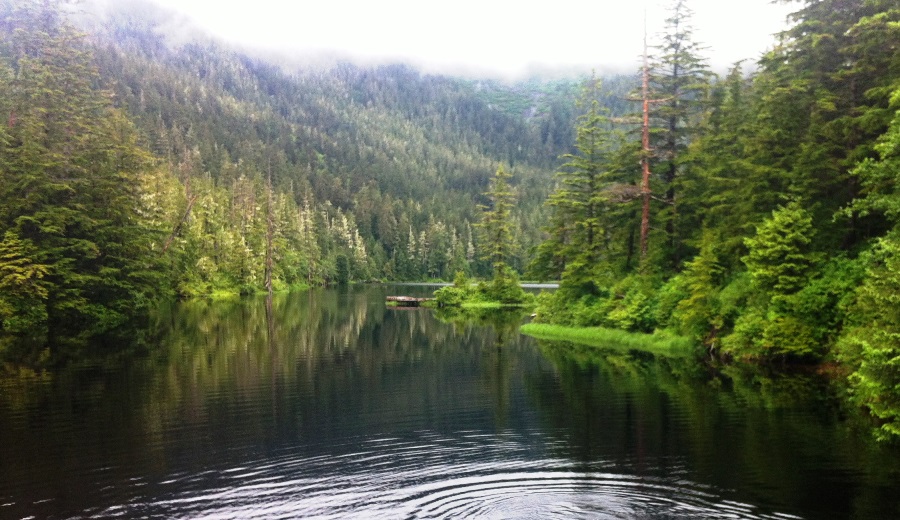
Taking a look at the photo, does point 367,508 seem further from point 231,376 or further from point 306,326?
point 306,326

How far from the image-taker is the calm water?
1313 cm

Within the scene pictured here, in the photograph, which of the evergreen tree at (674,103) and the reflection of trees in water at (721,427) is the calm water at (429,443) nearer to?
the reflection of trees in water at (721,427)

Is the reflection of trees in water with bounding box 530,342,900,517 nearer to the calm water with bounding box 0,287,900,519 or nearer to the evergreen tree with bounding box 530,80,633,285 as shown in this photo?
the calm water with bounding box 0,287,900,519

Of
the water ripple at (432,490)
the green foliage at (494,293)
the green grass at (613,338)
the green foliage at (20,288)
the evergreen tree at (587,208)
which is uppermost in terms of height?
the evergreen tree at (587,208)

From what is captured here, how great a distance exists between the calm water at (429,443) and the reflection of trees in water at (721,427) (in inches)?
3.2

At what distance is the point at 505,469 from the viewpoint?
1542cm

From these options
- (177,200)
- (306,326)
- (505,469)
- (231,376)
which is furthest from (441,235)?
(505,469)

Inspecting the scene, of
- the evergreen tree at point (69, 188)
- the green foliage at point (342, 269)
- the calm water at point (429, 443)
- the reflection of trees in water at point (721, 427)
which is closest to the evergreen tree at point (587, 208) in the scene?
the calm water at point (429, 443)

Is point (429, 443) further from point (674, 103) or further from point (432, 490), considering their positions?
point (674, 103)

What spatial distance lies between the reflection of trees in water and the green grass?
223 inches

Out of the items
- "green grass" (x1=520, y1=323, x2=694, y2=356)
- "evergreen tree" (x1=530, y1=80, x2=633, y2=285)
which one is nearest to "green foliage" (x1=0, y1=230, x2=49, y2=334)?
"green grass" (x1=520, y1=323, x2=694, y2=356)

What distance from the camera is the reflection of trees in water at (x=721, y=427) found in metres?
14.4

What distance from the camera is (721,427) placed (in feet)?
63.2

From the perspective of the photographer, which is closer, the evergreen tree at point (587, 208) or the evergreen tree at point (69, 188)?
the evergreen tree at point (587, 208)
